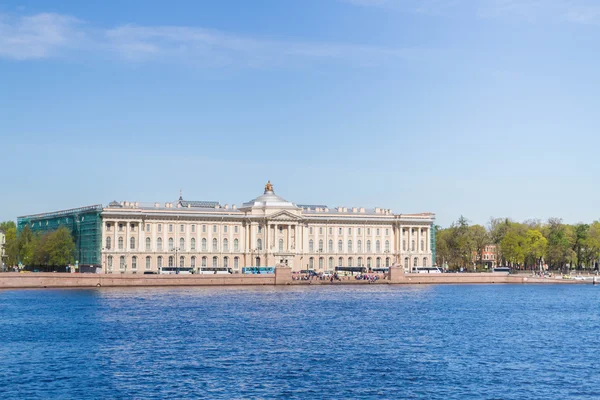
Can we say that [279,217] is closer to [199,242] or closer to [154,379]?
[199,242]

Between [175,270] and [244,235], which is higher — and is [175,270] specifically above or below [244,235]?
below

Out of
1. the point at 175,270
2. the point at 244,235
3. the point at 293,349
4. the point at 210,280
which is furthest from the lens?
the point at 244,235

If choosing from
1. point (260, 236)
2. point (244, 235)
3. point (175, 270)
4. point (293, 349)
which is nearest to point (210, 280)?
point (175, 270)

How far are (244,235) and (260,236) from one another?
2.13 m

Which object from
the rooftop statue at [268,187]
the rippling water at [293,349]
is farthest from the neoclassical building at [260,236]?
the rippling water at [293,349]

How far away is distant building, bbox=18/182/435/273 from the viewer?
109562 mm

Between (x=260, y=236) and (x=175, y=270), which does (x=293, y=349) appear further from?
(x=260, y=236)

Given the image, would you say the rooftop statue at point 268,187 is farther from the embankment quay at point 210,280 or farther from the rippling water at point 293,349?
the rippling water at point 293,349

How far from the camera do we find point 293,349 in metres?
41.4

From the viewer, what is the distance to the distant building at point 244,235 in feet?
359

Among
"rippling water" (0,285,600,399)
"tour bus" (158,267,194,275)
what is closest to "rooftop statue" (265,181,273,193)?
"tour bus" (158,267,194,275)

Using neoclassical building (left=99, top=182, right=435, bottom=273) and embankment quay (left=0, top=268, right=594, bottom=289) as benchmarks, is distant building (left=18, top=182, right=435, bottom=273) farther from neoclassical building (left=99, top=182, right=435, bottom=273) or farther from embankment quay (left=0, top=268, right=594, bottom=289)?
embankment quay (left=0, top=268, right=594, bottom=289)

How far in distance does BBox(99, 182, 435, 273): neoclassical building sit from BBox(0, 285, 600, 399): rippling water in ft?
127

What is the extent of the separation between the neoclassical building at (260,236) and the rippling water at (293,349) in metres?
38.8
